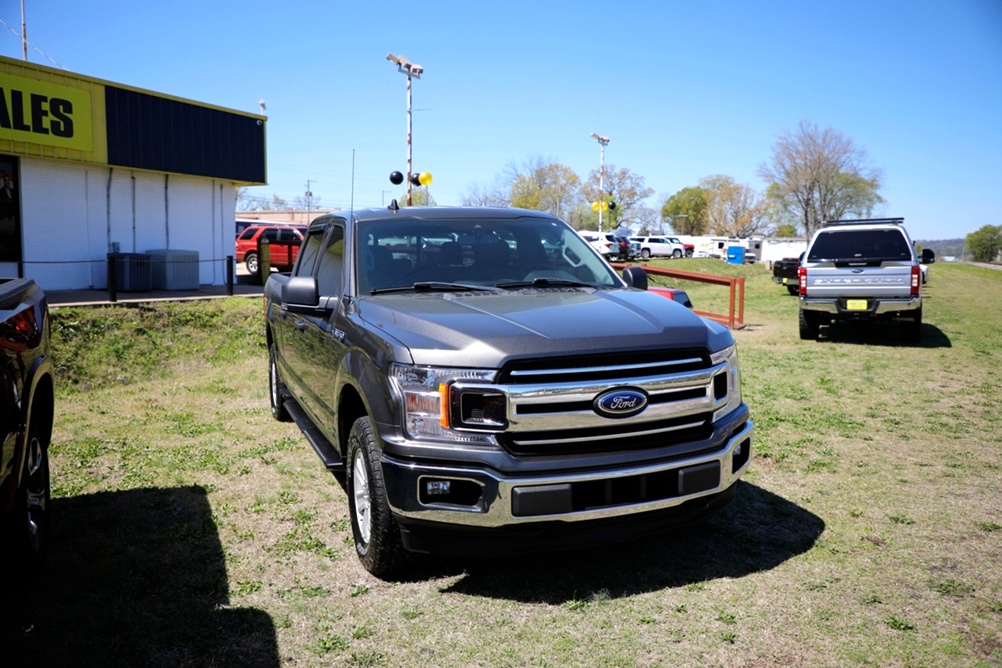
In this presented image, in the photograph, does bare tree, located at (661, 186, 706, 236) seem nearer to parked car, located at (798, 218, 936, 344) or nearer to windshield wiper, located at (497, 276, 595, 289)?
parked car, located at (798, 218, 936, 344)

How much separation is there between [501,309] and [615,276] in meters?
1.37

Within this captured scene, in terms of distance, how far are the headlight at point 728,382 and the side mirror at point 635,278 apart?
1141 millimetres

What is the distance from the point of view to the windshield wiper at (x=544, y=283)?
456 centimetres

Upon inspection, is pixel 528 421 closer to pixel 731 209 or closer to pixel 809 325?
pixel 809 325

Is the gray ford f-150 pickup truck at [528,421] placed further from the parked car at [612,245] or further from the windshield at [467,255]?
the parked car at [612,245]

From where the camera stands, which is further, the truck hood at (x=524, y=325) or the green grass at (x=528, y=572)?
the truck hood at (x=524, y=325)

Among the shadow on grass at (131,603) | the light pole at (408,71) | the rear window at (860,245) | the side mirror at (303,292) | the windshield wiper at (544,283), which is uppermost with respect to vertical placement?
the light pole at (408,71)

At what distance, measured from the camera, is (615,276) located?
5023 mm

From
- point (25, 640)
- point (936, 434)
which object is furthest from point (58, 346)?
point (936, 434)

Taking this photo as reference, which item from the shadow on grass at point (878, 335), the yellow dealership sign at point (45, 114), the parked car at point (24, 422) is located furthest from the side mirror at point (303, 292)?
the yellow dealership sign at point (45, 114)

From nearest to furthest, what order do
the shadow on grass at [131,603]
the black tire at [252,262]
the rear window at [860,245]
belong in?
the shadow on grass at [131,603] → the rear window at [860,245] → the black tire at [252,262]

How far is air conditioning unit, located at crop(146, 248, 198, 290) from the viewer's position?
1830cm

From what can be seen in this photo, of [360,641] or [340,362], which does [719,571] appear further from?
[340,362]

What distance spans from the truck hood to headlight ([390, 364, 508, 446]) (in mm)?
63
